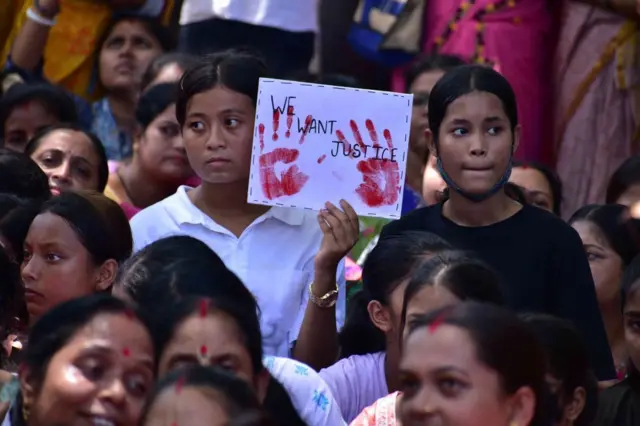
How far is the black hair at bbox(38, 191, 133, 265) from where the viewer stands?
4711 mm

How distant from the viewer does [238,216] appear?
16.3 feet

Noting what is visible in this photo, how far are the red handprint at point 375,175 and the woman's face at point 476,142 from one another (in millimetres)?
158

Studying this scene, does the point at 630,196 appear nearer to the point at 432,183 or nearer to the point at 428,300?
the point at 432,183

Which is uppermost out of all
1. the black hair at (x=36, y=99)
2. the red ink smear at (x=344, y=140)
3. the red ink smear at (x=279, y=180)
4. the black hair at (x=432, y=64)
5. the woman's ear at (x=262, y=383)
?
the black hair at (x=432, y=64)

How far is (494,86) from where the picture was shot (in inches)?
187

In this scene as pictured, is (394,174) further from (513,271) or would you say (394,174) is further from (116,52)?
(116,52)

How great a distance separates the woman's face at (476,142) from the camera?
465 cm

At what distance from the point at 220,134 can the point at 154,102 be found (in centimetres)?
119

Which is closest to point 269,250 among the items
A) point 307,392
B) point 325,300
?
point 325,300

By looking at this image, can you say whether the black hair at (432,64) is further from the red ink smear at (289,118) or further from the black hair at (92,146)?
the red ink smear at (289,118)

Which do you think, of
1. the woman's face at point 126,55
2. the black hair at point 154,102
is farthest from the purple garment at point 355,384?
the woman's face at point 126,55

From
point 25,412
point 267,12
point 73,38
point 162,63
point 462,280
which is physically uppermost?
point 267,12

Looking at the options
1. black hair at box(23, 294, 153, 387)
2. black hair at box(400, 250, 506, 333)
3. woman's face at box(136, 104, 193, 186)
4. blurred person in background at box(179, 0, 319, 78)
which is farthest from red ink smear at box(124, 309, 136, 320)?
blurred person in background at box(179, 0, 319, 78)

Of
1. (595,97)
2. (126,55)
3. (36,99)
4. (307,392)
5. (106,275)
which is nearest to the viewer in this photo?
(307,392)
